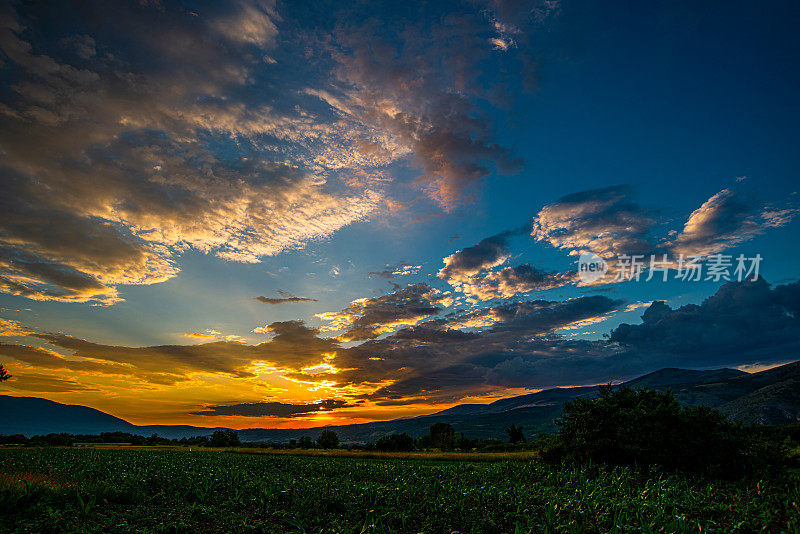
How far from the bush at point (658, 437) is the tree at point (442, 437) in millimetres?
69593

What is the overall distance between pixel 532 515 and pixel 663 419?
1523cm

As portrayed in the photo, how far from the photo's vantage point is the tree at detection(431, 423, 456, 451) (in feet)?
296

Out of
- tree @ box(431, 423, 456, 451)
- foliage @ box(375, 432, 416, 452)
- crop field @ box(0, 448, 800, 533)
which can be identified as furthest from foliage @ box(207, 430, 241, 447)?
crop field @ box(0, 448, 800, 533)

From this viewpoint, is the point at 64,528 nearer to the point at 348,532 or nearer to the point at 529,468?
the point at 348,532

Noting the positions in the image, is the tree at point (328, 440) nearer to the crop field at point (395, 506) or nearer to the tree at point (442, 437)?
the tree at point (442, 437)

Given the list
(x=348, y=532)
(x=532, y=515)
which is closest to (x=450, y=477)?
(x=532, y=515)

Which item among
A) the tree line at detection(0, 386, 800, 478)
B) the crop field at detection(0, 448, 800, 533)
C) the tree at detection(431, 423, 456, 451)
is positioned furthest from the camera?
the tree at detection(431, 423, 456, 451)

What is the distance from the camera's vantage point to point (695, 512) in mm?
11789

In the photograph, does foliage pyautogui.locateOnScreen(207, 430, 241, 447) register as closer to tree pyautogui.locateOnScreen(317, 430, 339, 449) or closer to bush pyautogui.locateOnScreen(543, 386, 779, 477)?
tree pyautogui.locateOnScreen(317, 430, 339, 449)

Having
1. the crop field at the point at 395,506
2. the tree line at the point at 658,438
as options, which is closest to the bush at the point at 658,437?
the tree line at the point at 658,438

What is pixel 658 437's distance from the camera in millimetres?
20984

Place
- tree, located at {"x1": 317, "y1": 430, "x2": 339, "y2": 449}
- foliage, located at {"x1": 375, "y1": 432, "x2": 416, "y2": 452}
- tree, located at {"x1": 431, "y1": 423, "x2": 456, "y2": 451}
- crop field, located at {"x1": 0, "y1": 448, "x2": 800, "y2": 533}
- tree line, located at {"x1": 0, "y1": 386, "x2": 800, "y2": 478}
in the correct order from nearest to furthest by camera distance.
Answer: crop field, located at {"x1": 0, "y1": 448, "x2": 800, "y2": 533} → tree line, located at {"x1": 0, "y1": 386, "x2": 800, "y2": 478} → foliage, located at {"x1": 375, "y1": 432, "x2": 416, "y2": 452} → tree, located at {"x1": 431, "y1": 423, "x2": 456, "y2": 451} → tree, located at {"x1": 317, "y1": 430, "x2": 339, "y2": 449}

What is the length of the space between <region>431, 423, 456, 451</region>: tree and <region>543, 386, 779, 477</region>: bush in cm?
6959

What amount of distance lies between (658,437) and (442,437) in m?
81.5
